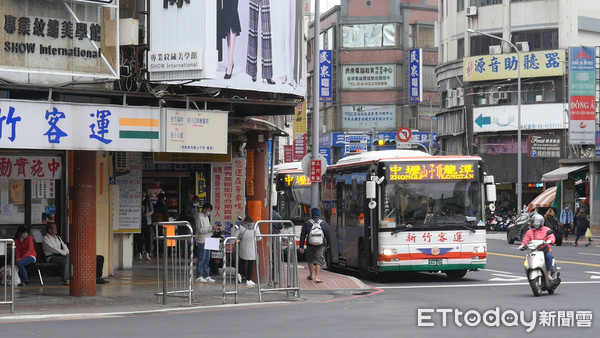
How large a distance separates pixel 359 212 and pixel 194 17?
8.18m

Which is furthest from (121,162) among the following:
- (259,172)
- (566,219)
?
(566,219)

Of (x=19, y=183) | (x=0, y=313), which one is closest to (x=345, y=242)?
(x=19, y=183)

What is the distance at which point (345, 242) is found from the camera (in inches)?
1089

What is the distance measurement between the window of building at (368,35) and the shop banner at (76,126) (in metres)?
70.0

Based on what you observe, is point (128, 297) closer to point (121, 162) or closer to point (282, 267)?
point (282, 267)

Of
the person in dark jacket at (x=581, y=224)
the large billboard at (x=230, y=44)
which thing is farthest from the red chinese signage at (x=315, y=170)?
the person in dark jacket at (x=581, y=224)

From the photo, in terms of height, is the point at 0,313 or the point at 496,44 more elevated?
the point at 496,44

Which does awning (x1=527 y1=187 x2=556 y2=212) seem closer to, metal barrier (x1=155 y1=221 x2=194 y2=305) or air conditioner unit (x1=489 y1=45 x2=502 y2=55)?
air conditioner unit (x1=489 y1=45 x2=502 y2=55)

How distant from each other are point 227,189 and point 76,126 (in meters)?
8.57

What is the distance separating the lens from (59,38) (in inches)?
724

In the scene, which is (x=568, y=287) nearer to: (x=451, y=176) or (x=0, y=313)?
(x=451, y=176)

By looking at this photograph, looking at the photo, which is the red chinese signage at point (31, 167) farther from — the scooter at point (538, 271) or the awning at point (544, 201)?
the awning at point (544, 201)

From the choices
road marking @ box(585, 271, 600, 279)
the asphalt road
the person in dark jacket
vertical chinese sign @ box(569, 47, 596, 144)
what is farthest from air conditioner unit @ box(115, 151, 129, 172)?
vertical chinese sign @ box(569, 47, 596, 144)

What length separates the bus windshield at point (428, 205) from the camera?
24.1 meters
